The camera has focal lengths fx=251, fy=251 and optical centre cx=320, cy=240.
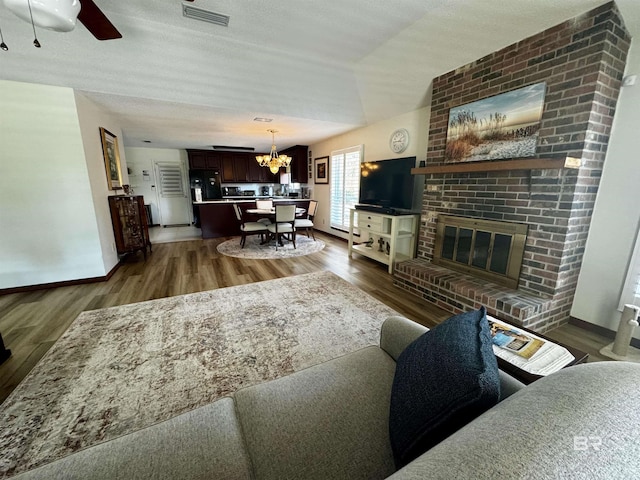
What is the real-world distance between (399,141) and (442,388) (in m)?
4.03

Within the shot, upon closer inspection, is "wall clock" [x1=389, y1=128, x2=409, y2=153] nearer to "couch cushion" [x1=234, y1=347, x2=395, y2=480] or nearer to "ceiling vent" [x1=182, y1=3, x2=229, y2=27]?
"ceiling vent" [x1=182, y1=3, x2=229, y2=27]

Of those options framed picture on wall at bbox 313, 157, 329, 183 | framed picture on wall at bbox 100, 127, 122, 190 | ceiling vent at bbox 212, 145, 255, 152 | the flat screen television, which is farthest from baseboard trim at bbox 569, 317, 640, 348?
ceiling vent at bbox 212, 145, 255, 152

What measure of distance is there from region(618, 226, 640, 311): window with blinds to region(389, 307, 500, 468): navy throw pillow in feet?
7.46

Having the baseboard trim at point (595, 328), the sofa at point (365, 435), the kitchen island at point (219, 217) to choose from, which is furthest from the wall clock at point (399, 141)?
the sofa at point (365, 435)

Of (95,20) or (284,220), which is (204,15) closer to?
(95,20)

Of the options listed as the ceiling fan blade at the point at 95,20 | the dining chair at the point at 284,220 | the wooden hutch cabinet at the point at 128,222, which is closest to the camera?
the ceiling fan blade at the point at 95,20

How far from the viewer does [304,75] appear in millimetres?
3566

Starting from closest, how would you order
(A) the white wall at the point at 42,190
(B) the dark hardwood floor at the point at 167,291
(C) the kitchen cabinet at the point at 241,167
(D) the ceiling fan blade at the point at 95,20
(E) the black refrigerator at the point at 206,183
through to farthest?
(D) the ceiling fan blade at the point at 95,20, (B) the dark hardwood floor at the point at 167,291, (A) the white wall at the point at 42,190, (E) the black refrigerator at the point at 206,183, (C) the kitchen cabinet at the point at 241,167

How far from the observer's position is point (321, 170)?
6539mm

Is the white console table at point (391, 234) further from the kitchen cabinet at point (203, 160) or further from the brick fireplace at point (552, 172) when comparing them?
the kitchen cabinet at point (203, 160)

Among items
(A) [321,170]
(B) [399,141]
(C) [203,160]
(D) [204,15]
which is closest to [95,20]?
(D) [204,15]

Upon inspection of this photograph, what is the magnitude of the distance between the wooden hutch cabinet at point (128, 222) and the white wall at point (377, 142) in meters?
3.90

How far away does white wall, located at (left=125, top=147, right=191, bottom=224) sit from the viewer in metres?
7.39

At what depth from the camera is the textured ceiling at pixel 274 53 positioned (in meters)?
2.32
